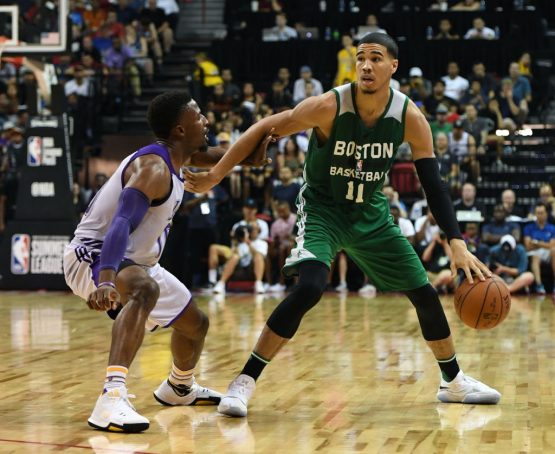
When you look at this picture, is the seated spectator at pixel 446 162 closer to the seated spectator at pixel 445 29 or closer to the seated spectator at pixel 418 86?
the seated spectator at pixel 418 86

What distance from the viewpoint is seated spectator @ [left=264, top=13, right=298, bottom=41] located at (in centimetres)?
2005

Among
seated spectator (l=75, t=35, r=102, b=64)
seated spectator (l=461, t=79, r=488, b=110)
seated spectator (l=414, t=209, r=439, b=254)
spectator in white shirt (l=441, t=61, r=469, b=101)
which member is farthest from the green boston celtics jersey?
seated spectator (l=75, t=35, r=102, b=64)

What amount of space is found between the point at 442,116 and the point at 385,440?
40.9 feet

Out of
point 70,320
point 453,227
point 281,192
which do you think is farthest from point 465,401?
point 281,192

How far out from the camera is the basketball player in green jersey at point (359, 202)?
226 inches

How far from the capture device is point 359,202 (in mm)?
6008

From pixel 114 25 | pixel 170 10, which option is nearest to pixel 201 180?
pixel 114 25

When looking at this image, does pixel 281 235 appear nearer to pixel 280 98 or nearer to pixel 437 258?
pixel 437 258

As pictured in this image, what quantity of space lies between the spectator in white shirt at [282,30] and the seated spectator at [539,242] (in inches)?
271

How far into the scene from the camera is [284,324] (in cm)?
570

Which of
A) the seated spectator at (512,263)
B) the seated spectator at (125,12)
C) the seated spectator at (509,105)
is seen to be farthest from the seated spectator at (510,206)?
the seated spectator at (125,12)

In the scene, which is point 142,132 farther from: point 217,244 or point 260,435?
point 260,435

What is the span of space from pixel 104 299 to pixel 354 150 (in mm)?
1750

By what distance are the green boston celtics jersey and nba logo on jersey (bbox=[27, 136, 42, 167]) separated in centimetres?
1016
